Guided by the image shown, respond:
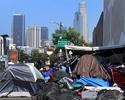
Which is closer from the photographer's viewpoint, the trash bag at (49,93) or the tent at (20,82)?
the trash bag at (49,93)

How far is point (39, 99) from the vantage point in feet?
28.0

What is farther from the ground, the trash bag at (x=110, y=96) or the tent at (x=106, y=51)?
the tent at (x=106, y=51)

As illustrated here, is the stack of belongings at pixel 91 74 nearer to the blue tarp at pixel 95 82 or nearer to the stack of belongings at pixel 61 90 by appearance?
the blue tarp at pixel 95 82

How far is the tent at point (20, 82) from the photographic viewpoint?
33.8 ft

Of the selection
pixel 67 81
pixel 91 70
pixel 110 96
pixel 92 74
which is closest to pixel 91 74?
pixel 92 74

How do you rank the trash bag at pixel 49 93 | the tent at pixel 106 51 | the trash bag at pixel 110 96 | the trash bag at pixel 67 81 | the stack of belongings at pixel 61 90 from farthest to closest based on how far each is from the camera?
the tent at pixel 106 51
the trash bag at pixel 67 81
the trash bag at pixel 49 93
the stack of belongings at pixel 61 90
the trash bag at pixel 110 96

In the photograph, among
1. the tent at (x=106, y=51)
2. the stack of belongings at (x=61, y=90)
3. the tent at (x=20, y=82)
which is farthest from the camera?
the tent at (x=106, y=51)

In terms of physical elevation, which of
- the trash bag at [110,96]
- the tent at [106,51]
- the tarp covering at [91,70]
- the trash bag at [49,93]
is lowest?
the trash bag at [49,93]

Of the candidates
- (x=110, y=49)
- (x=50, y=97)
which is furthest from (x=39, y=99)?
(x=110, y=49)

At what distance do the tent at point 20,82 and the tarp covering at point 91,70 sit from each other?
5.99 feet

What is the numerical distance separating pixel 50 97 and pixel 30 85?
94.4 inches

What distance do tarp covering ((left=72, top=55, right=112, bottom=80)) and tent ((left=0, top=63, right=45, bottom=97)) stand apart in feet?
Answer: 5.99

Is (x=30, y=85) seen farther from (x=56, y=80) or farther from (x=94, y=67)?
(x=94, y=67)

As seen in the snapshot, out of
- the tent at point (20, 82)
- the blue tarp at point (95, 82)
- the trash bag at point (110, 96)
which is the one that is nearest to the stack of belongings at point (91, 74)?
the blue tarp at point (95, 82)
